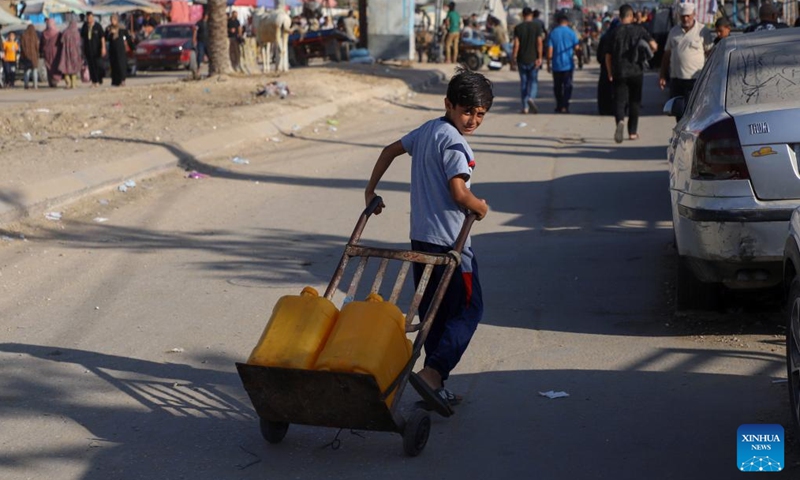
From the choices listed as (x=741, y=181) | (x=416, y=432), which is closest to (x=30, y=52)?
(x=741, y=181)

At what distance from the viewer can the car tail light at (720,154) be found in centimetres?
627

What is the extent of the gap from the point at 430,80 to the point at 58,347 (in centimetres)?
2593

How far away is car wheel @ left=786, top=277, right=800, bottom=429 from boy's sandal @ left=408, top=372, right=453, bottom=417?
1.50m

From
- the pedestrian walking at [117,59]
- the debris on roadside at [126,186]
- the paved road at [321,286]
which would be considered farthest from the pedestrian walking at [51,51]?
the paved road at [321,286]

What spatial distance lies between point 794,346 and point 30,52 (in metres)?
29.0

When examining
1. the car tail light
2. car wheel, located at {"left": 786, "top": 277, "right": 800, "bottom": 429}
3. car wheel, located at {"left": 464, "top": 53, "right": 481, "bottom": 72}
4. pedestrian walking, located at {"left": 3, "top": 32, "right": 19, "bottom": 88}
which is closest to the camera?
car wheel, located at {"left": 786, "top": 277, "right": 800, "bottom": 429}

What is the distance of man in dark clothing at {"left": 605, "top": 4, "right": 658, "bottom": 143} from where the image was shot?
16.4 m

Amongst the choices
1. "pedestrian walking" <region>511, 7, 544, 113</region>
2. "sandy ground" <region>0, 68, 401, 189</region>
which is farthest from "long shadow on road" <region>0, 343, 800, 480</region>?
"pedestrian walking" <region>511, 7, 544, 113</region>

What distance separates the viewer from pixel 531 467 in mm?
4715

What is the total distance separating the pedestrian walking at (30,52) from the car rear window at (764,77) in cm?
2655

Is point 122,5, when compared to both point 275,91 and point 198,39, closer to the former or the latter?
point 198,39

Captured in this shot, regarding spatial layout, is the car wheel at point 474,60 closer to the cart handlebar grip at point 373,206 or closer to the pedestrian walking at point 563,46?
the pedestrian walking at point 563,46

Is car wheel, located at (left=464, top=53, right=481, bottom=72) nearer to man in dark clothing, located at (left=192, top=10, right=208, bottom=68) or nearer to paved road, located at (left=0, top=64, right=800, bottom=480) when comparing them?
man in dark clothing, located at (left=192, top=10, right=208, bottom=68)

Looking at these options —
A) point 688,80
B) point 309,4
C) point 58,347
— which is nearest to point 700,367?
point 58,347
